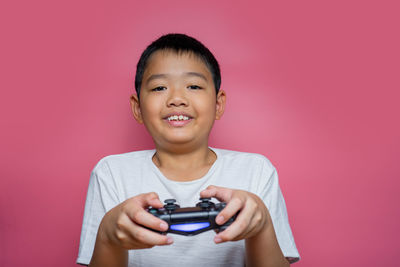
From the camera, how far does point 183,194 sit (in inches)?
39.8

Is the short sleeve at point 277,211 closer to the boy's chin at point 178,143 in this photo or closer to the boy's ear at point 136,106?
the boy's chin at point 178,143

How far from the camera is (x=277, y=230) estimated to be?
97cm

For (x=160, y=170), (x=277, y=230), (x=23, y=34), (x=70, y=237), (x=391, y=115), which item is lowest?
(x=70, y=237)

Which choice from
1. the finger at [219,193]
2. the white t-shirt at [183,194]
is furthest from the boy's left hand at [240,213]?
the white t-shirt at [183,194]

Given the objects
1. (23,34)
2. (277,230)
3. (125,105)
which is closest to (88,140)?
(125,105)

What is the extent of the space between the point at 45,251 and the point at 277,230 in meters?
0.93

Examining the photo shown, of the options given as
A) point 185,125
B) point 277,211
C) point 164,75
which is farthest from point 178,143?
point 277,211

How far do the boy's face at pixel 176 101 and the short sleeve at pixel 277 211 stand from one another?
0.70ft

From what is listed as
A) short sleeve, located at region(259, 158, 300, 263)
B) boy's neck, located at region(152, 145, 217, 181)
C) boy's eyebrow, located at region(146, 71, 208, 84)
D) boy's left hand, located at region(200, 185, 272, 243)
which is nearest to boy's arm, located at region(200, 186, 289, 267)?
boy's left hand, located at region(200, 185, 272, 243)

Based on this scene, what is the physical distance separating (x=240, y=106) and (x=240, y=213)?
849 millimetres

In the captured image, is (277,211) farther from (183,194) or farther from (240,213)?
(240,213)

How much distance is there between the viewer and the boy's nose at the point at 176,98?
39.8 inches

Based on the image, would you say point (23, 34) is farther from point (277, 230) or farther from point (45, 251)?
point (277, 230)

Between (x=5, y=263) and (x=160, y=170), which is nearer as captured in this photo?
(x=160, y=170)
